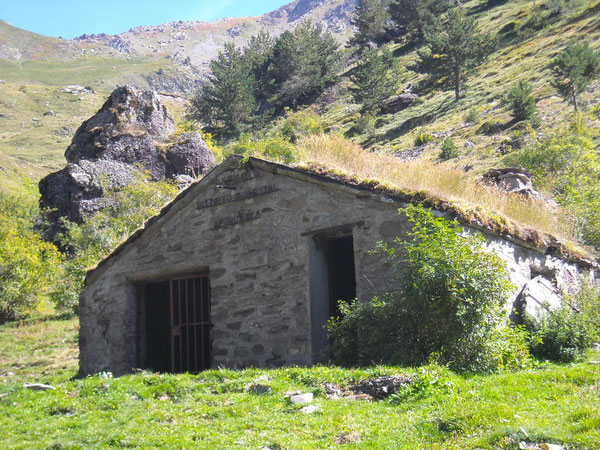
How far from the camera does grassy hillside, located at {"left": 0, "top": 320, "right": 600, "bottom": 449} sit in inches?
187

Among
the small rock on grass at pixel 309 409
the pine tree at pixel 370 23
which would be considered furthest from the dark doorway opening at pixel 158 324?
the pine tree at pixel 370 23

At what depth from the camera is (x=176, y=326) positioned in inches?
467

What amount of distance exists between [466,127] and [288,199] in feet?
91.4

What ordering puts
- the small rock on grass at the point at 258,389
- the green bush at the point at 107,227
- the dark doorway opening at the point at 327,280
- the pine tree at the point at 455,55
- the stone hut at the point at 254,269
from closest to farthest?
the small rock on grass at the point at 258,389
the stone hut at the point at 254,269
the dark doorway opening at the point at 327,280
the green bush at the point at 107,227
the pine tree at the point at 455,55

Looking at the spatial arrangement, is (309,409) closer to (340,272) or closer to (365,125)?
(340,272)

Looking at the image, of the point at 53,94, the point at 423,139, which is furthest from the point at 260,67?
the point at 53,94

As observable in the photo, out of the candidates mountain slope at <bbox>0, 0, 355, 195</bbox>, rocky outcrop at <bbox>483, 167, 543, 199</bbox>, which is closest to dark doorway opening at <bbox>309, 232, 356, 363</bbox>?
rocky outcrop at <bbox>483, 167, 543, 199</bbox>

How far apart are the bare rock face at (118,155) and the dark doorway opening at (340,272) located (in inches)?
996

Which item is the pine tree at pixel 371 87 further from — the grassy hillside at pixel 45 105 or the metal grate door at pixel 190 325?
the grassy hillside at pixel 45 105

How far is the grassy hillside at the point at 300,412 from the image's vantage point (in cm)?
476

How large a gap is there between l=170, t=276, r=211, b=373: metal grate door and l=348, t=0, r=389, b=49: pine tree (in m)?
64.1

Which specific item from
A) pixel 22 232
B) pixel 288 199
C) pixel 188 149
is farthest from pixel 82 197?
pixel 288 199

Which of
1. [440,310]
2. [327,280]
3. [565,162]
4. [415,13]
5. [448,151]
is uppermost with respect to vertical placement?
[415,13]

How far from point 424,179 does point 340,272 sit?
2437 mm
